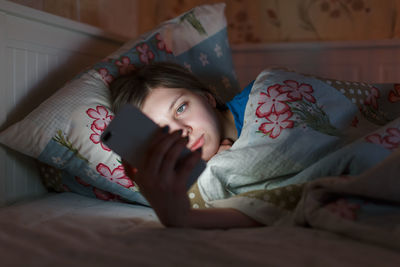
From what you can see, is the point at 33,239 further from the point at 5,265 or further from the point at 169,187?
the point at 169,187

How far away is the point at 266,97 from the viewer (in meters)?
0.94

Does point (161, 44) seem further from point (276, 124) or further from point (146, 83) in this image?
point (276, 124)

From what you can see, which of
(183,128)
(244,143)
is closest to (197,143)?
(183,128)

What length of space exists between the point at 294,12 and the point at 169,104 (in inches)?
39.7

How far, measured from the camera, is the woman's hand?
63 cm

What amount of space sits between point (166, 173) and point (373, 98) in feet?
2.18

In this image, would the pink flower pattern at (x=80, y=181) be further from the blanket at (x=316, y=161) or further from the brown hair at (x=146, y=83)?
the blanket at (x=316, y=161)

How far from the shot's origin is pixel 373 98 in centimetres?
105

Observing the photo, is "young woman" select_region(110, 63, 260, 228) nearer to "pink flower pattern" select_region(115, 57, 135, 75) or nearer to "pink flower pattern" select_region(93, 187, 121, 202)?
"pink flower pattern" select_region(115, 57, 135, 75)

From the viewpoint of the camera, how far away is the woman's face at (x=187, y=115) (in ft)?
3.37

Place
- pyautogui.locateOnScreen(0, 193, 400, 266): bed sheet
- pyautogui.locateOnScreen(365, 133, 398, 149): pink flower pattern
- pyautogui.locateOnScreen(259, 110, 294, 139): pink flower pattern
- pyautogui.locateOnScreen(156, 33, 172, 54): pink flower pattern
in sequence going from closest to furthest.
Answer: pyautogui.locateOnScreen(0, 193, 400, 266): bed sheet, pyautogui.locateOnScreen(365, 133, 398, 149): pink flower pattern, pyautogui.locateOnScreen(259, 110, 294, 139): pink flower pattern, pyautogui.locateOnScreen(156, 33, 172, 54): pink flower pattern

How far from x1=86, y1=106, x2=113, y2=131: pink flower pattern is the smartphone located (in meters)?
0.37

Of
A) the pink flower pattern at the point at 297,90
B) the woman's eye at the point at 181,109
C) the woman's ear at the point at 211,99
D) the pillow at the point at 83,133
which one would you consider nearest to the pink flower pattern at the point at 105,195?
the pillow at the point at 83,133

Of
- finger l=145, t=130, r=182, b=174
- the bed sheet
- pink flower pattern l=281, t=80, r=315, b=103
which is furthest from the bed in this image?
pink flower pattern l=281, t=80, r=315, b=103
